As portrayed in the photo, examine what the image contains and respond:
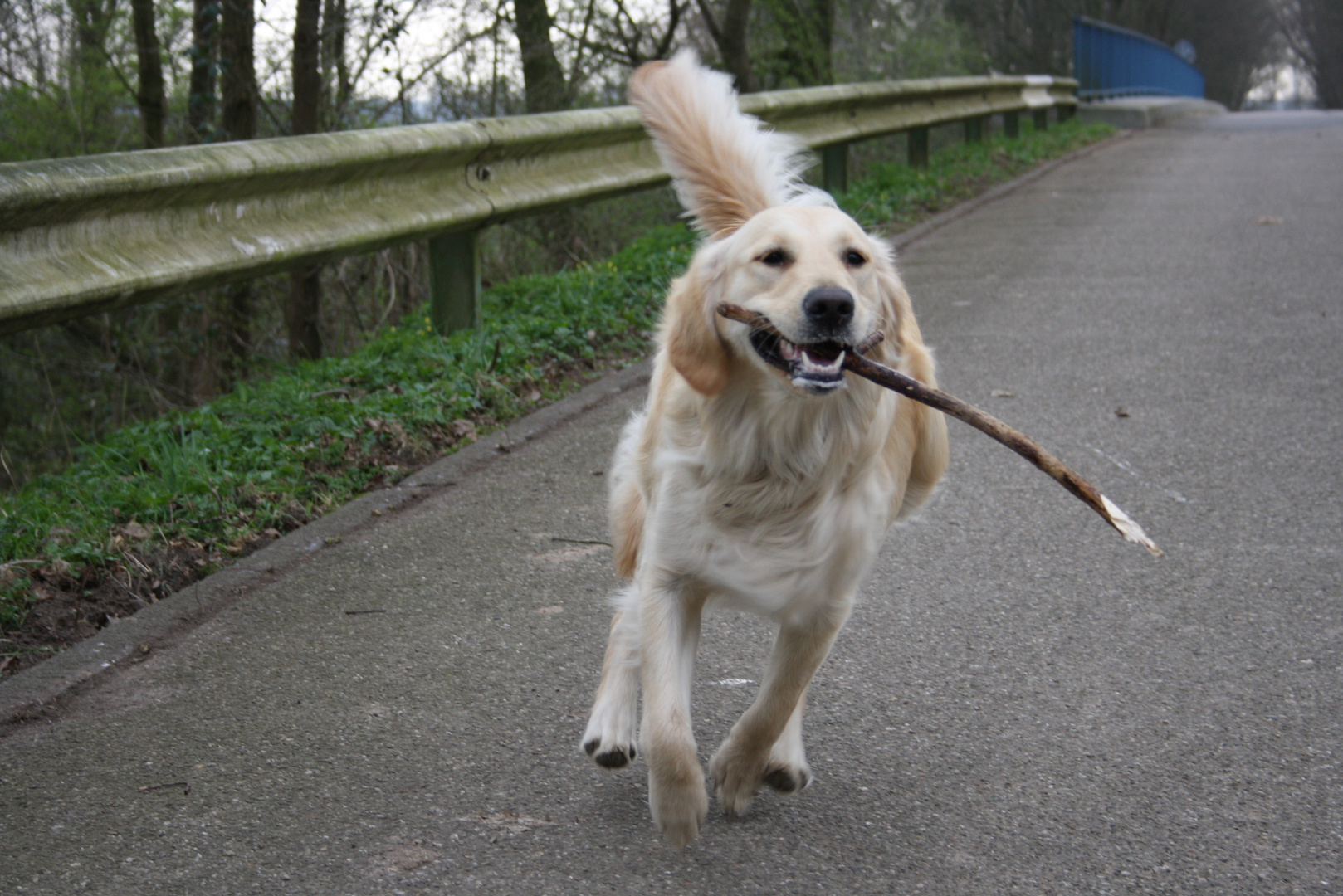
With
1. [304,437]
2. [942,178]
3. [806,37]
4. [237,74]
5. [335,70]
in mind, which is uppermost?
[806,37]

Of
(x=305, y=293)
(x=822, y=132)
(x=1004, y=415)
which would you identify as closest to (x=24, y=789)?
(x=1004, y=415)

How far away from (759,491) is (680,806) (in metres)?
0.66

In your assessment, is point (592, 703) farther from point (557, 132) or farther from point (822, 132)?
point (822, 132)

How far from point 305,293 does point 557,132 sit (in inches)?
106

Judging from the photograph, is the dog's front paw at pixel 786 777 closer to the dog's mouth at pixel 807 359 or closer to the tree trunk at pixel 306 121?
the dog's mouth at pixel 807 359

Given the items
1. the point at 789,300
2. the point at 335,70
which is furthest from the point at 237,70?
the point at 789,300

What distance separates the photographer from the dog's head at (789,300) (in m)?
2.47

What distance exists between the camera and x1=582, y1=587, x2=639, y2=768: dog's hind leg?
2.56 metres

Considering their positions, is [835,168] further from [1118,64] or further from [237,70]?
[1118,64]

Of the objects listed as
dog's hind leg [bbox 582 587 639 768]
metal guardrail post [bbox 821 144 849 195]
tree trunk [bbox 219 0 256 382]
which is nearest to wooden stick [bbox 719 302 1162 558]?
dog's hind leg [bbox 582 587 639 768]

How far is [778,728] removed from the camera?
2.45 metres

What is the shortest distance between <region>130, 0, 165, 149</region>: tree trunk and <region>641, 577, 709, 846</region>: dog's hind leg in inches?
317

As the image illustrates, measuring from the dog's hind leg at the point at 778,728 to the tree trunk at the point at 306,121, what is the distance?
5.90m

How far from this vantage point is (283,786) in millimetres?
2520
